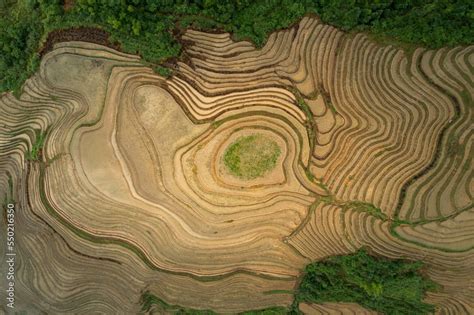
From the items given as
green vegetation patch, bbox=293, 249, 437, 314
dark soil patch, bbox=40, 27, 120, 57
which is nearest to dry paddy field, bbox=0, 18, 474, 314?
dark soil patch, bbox=40, 27, 120, 57

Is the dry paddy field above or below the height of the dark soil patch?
below

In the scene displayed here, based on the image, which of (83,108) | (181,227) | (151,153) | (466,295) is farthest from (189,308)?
(466,295)

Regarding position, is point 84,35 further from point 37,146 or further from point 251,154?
point 251,154

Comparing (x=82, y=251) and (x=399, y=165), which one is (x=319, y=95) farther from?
(x=82, y=251)

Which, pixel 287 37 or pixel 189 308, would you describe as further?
pixel 189 308

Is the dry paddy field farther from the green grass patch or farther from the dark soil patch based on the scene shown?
the dark soil patch

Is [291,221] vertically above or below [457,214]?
below

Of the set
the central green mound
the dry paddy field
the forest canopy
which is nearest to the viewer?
the forest canopy
